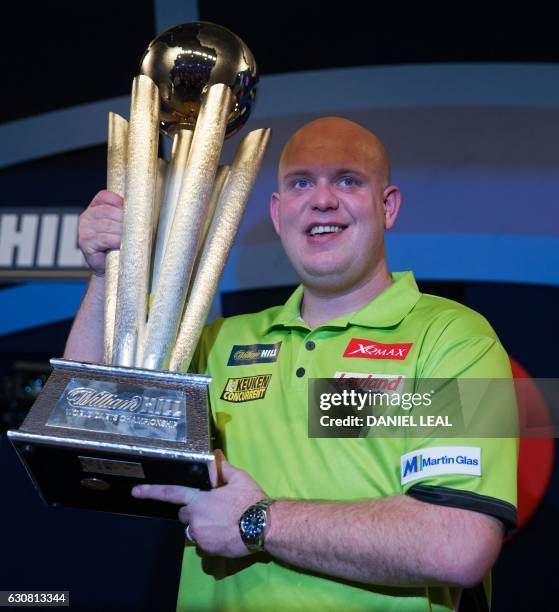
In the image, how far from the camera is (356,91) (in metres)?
2.69

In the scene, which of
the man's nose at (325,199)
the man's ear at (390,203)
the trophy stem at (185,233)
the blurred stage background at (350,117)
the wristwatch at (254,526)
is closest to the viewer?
the wristwatch at (254,526)

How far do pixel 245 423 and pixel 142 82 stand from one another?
2.13ft

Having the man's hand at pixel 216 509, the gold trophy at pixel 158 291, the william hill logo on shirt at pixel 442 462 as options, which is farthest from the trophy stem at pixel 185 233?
the william hill logo on shirt at pixel 442 462

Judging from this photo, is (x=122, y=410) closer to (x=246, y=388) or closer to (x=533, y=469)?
(x=246, y=388)

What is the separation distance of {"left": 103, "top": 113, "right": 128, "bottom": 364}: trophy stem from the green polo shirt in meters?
0.28

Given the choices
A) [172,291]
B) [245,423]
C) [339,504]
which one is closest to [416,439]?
[339,504]

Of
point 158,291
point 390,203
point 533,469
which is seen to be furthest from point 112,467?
point 533,469

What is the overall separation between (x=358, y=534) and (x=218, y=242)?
1.87 ft

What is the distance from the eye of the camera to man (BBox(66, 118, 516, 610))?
1.28 m

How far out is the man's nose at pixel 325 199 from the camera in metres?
1.66

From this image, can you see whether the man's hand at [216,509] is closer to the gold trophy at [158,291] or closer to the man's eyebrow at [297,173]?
the gold trophy at [158,291]

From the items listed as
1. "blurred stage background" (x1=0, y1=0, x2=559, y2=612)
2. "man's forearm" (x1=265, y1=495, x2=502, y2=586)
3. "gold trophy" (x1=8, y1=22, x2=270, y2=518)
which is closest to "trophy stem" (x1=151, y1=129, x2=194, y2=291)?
"gold trophy" (x1=8, y1=22, x2=270, y2=518)

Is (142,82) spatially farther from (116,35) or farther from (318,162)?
(116,35)

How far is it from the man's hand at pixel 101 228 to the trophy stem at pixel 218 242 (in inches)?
6.5
